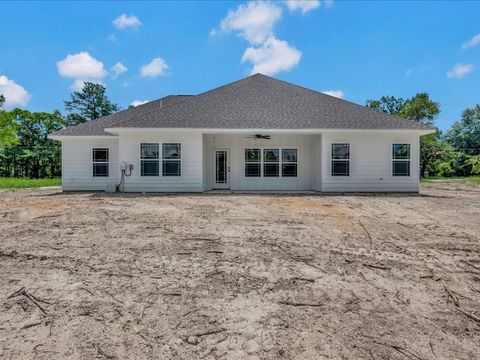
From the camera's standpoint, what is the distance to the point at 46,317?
2947 mm

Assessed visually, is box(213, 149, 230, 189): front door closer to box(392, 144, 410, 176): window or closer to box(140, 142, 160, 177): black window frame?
box(140, 142, 160, 177): black window frame

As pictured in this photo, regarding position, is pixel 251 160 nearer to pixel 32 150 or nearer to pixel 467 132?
pixel 32 150

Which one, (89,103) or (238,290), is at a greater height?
(89,103)

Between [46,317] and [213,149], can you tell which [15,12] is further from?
[46,317]

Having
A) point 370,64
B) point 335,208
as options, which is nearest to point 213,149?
point 335,208

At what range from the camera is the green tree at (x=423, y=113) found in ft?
97.5

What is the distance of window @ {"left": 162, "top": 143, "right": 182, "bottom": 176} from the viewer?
13586 millimetres

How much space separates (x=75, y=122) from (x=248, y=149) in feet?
108

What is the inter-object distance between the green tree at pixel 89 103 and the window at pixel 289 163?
1319 inches

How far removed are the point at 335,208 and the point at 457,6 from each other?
30.1 ft

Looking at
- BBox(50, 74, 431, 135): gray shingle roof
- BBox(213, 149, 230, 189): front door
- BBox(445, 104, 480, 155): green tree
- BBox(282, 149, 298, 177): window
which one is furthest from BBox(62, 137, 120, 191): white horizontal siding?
BBox(445, 104, 480, 155): green tree

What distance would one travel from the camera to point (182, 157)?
44.5 feet

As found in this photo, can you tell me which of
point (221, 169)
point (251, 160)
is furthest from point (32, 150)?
point (251, 160)

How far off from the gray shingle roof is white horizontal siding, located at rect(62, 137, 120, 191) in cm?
70
